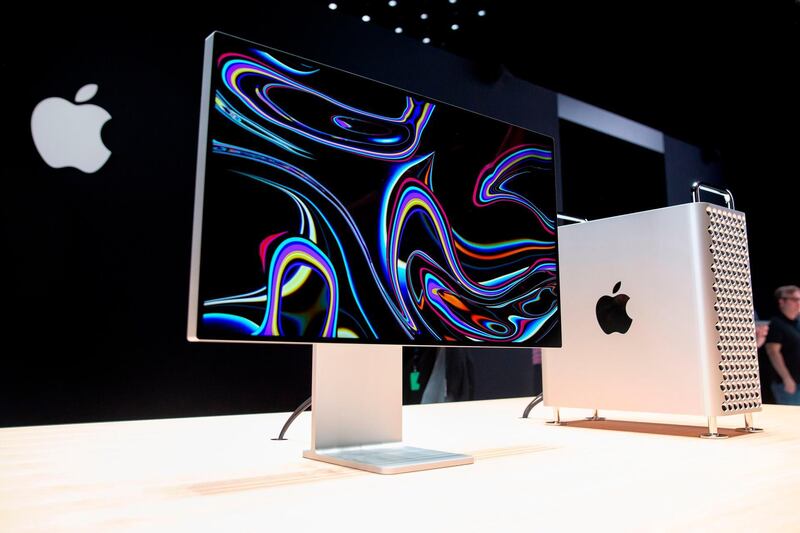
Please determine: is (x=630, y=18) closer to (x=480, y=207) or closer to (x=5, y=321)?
(x=480, y=207)

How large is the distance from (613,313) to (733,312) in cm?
21

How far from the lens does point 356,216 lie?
78cm

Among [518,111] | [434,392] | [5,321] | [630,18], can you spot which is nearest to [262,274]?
[5,321]

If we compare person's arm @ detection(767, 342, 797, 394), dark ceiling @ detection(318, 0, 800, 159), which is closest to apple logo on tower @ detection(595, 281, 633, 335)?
dark ceiling @ detection(318, 0, 800, 159)

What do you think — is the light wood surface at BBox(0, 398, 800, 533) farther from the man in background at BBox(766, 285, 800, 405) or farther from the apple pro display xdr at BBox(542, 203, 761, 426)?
the man in background at BBox(766, 285, 800, 405)

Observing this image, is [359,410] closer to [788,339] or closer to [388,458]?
[388,458]

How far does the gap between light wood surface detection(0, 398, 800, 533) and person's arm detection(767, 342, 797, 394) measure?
3919 mm

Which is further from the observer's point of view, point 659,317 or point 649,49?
point 649,49

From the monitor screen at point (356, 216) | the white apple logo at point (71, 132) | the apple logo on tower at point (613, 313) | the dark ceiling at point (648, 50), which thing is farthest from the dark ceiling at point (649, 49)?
the monitor screen at point (356, 216)

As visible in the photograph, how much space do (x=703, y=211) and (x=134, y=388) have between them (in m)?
2.04

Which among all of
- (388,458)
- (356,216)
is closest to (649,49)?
(356,216)

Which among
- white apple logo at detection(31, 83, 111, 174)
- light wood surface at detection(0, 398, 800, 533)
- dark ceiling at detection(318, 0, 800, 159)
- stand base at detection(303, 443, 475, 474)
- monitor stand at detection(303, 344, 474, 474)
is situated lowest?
light wood surface at detection(0, 398, 800, 533)

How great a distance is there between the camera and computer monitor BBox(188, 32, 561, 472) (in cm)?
67

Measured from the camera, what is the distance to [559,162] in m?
4.24
